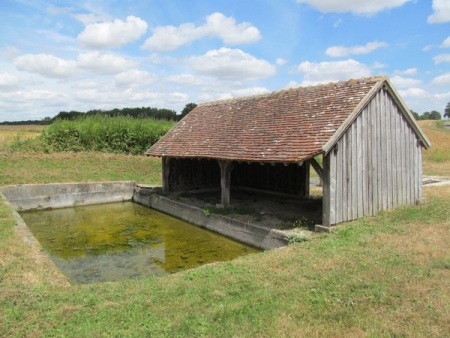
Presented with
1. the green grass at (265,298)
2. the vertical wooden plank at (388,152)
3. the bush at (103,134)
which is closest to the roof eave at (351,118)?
the vertical wooden plank at (388,152)

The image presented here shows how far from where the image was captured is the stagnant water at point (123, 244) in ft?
26.5

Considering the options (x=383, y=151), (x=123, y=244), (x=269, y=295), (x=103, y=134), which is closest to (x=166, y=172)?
(x=123, y=244)

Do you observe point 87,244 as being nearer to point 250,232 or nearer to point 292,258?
point 250,232

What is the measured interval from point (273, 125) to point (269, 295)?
6.52 meters

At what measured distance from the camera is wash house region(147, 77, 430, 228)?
8516 millimetres

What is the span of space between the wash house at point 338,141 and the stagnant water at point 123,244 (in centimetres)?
218

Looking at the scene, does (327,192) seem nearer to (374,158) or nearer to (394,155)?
(374,158)

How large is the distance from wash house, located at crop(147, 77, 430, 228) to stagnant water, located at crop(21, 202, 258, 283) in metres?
2.18

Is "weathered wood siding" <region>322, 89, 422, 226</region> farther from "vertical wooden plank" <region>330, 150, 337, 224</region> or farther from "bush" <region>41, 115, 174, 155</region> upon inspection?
"bush" <region>41, 115, 174, 155</region>

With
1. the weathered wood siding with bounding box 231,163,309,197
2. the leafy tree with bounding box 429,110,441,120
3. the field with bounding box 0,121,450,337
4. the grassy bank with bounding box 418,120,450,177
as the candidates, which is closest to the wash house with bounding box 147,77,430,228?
the weathered wood siding with bounding box 231,163,309,197

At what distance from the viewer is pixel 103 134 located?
22.0 m

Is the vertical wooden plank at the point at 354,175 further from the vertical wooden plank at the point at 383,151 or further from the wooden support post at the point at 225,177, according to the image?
the wooden support post at the point at 225,177

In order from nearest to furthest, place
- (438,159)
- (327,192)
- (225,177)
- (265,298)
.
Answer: (265,298) < (327,192) < (225,177) < (438,159)

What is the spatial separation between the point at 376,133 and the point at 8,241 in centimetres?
889
